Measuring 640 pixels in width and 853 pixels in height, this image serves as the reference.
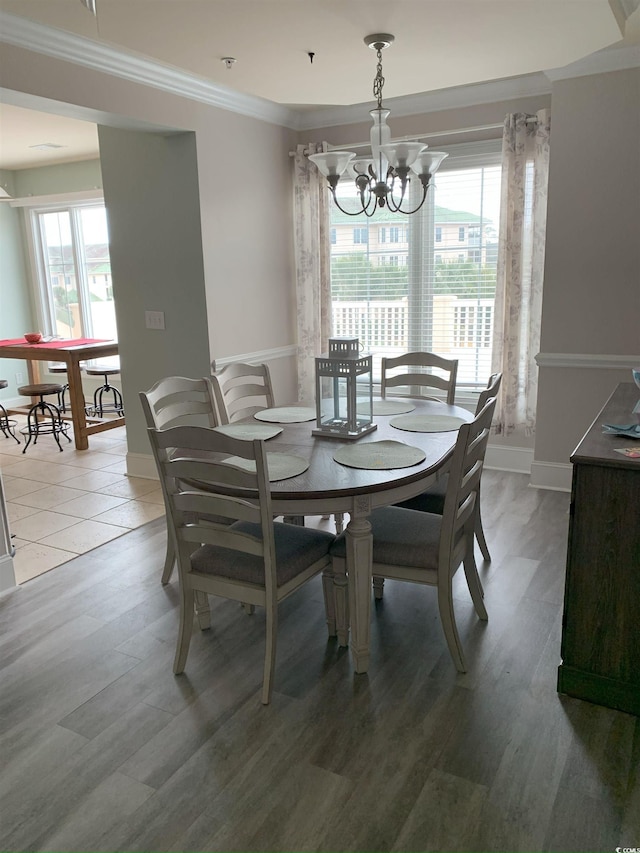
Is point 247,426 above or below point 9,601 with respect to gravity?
above

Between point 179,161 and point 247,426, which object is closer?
point 247,426

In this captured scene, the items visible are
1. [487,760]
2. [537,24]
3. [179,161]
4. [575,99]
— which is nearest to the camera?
[487,760]

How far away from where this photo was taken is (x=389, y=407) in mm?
3289

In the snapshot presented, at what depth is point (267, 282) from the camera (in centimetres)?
492

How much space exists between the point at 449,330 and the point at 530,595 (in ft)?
7.96

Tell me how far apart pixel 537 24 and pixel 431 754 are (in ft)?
9.14

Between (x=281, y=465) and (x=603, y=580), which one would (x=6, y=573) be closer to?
(x=281, y=465)

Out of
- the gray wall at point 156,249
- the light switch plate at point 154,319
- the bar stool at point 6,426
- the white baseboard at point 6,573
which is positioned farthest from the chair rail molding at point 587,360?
the bar stool at point 6,426

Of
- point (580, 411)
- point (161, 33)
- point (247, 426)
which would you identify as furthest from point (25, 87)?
point (580, 411)

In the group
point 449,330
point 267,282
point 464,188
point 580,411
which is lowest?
point 580,411

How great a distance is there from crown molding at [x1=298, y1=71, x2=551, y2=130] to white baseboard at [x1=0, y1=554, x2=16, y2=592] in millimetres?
3836

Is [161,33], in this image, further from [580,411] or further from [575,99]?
[580,411]

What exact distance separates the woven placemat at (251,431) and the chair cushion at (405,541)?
0.58m

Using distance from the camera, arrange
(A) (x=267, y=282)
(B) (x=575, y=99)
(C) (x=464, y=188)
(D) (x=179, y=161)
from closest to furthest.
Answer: (B) (x=575, y=99), (D) (x=179, y=161), (C) (x=464, y=188), (A) (x=267, y=282)
